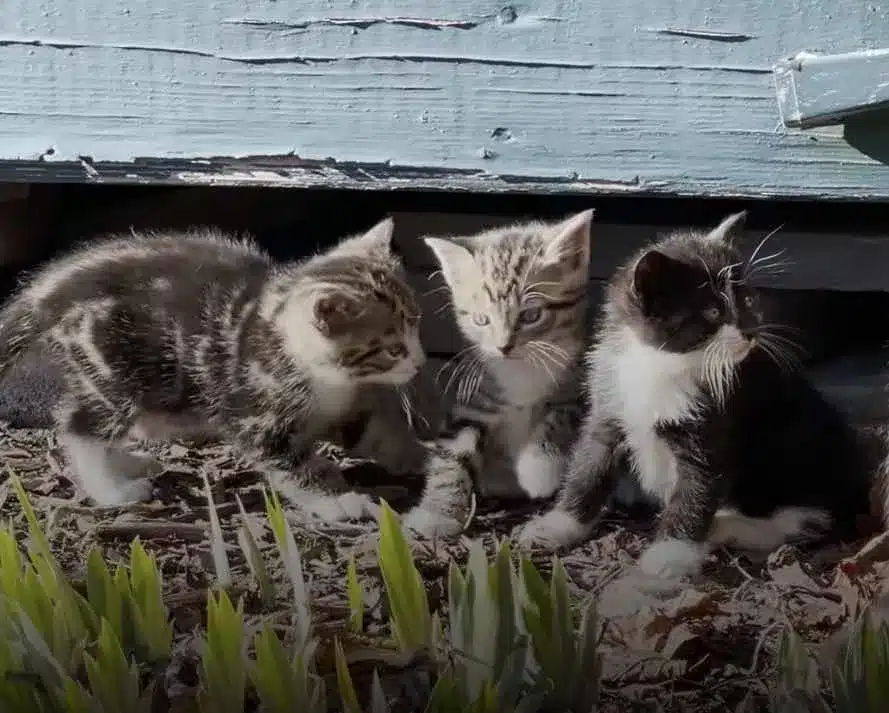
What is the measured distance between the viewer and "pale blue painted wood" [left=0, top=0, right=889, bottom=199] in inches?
32.8

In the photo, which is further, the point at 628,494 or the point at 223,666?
the point at 628,494

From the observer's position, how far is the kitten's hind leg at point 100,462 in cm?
111

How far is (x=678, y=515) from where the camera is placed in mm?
1021

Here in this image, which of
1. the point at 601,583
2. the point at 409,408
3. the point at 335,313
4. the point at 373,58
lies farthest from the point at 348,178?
the point at 601,583

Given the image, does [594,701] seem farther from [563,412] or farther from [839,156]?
[839,156]

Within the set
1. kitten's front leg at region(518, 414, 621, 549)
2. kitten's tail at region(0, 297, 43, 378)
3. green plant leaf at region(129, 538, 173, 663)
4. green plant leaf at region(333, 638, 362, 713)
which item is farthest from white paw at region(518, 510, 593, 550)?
kitten's tail at region(0, 297, 43, 378)

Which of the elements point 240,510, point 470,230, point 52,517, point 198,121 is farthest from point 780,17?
point 52,517

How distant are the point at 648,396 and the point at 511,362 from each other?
0.45ft

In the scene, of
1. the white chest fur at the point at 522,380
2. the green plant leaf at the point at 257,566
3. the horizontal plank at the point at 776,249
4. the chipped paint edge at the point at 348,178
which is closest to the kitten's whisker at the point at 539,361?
the white chest fur at the point at 522,380

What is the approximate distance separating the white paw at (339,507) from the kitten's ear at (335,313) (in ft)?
0.55

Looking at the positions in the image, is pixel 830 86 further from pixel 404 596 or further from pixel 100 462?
pixel 100 462

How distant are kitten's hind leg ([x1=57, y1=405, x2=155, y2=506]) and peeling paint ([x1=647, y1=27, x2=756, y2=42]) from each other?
2.21ft

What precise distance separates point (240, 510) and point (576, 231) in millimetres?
419

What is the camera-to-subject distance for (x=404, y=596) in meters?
0.89
